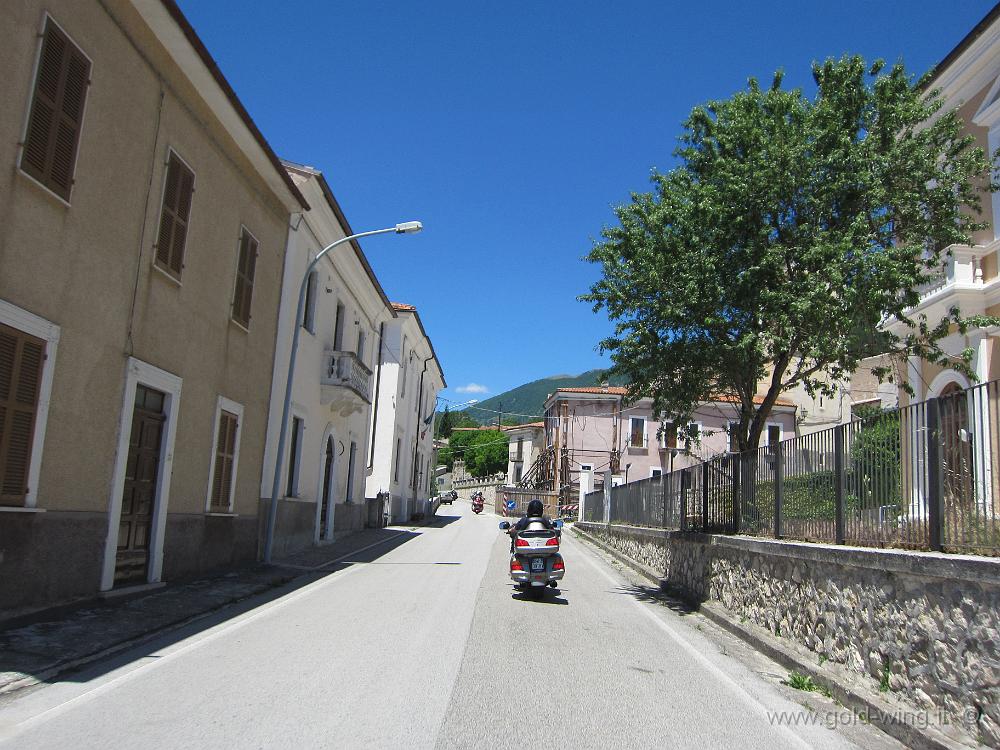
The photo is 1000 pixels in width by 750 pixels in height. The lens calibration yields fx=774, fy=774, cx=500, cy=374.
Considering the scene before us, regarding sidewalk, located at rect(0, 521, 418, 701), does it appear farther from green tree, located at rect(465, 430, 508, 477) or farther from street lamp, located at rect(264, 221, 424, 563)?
green tree, located at rect(465, 430, 508, 477)

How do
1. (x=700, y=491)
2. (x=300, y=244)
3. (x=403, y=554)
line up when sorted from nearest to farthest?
(x=700, y=491) → (x=300, y=244) → (x=403, y=554)

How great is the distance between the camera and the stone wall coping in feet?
17.5

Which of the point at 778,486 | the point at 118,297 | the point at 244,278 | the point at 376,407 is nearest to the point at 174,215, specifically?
the point at 118,297

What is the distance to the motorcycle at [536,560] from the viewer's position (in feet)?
40.8

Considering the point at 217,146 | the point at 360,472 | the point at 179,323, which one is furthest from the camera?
the point at 360,472

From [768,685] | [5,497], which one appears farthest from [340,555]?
[768,685]

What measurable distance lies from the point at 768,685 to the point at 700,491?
25.0ft

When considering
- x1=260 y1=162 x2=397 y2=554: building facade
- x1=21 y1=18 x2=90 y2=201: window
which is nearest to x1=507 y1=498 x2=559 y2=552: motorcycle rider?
x1=260 y1=162 x2=397 y2=554: building facade

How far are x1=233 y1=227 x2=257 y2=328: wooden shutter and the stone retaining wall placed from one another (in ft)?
31.6

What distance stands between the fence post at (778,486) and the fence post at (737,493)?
160 cm

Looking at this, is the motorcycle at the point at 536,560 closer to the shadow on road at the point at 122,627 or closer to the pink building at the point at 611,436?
the shadow on road at the point at 122,627

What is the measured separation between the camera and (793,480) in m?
9.77

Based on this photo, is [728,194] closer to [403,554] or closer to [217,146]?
[217,146]

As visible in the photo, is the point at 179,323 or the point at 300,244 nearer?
the point at 179,323
